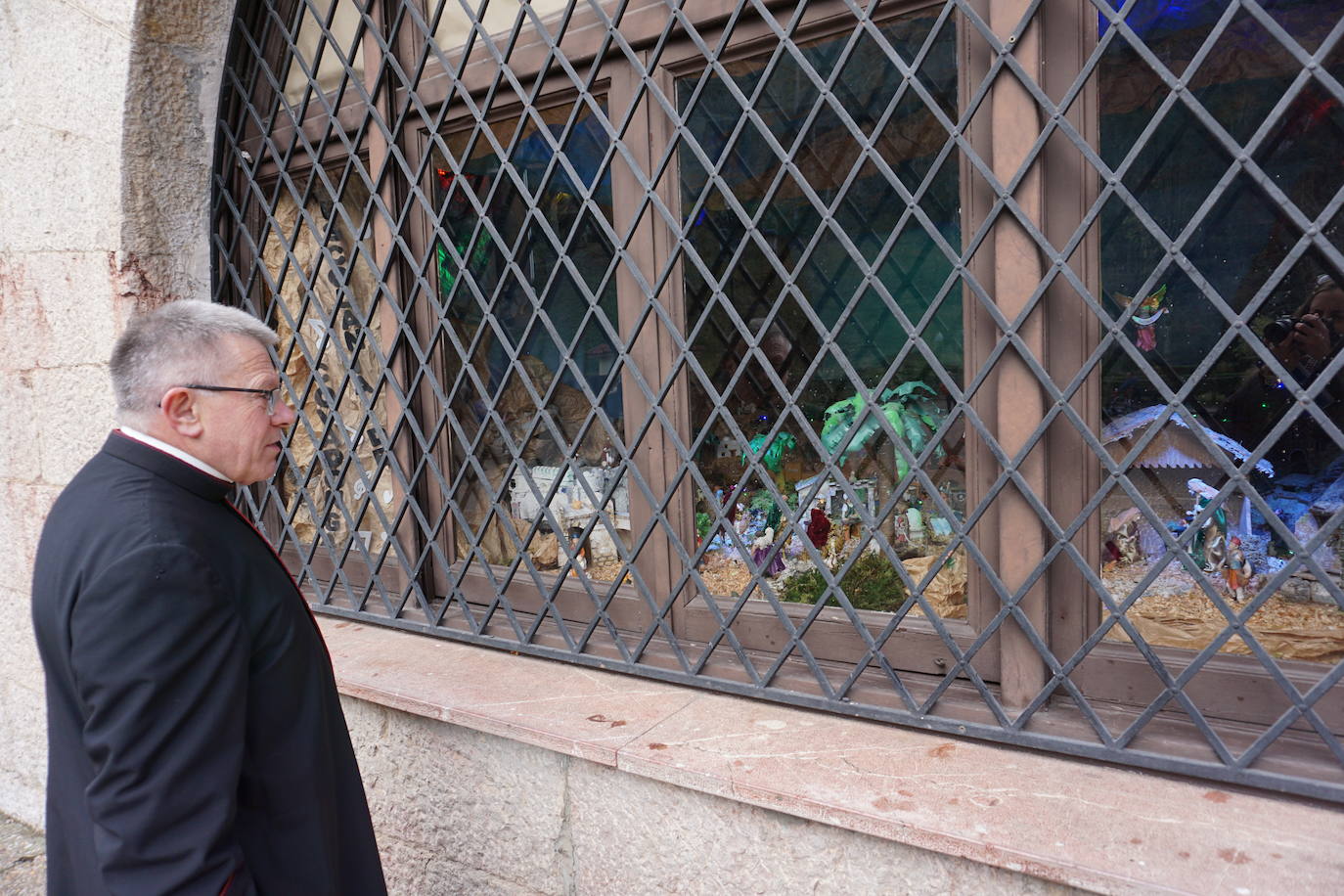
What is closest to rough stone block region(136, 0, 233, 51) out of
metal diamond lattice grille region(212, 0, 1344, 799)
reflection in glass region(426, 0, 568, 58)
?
metal diamond lattice grille region(212, 0, 1344, 799)

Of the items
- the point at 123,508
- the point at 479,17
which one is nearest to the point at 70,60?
the point at 479,17

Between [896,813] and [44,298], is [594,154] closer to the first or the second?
[896,813]

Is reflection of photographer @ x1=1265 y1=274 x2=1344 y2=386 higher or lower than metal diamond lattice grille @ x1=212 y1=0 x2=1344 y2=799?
higher

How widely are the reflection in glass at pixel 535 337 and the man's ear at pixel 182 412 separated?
1060mm

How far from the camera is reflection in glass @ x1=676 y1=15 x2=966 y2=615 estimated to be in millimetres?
2051

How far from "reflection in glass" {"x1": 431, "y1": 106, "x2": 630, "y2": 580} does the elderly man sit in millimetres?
922

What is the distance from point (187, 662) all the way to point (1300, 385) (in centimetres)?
205

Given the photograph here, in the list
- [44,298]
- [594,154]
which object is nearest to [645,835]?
[594,154]

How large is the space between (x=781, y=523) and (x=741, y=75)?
1.20m

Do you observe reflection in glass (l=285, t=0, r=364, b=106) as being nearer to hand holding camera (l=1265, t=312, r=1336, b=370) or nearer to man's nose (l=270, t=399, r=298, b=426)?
man's nose (l=270, t=399, r=298, b=426)

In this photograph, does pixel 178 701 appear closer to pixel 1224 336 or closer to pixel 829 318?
pixel 829 318

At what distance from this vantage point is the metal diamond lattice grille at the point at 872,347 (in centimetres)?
174

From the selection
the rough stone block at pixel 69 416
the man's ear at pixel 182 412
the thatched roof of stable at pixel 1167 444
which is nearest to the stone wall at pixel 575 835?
the thatched roof of stable at pixel 1167 444

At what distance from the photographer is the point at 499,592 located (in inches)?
108
